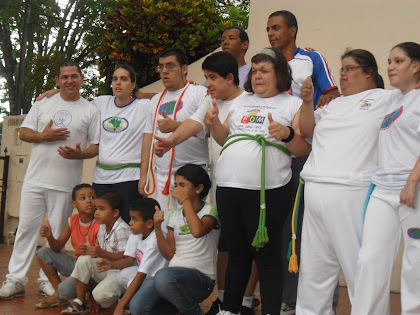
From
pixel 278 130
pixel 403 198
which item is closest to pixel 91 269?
pixel 278 130

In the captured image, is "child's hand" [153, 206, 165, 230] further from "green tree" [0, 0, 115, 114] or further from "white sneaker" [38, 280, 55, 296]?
"green tree" [0, 0, 115, 114]

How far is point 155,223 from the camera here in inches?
170

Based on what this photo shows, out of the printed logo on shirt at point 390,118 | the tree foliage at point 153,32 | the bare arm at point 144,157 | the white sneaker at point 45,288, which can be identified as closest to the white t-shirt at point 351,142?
the printed logo on shirt at point 390,118

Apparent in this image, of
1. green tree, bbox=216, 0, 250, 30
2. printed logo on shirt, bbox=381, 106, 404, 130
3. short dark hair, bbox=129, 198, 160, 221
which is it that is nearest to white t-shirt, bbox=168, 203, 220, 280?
short dark hair, bbox=129, 198, 160, 221

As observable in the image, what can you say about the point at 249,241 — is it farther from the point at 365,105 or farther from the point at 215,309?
the point at 365,105

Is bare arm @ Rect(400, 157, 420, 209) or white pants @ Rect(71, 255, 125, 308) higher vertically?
bare arm @ Rect(400, 157, 420, 209)

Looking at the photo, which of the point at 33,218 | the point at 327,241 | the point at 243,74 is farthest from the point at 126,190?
the point at 327,241

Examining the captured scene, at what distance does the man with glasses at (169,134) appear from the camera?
4.65 m

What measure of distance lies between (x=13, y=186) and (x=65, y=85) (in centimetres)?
414

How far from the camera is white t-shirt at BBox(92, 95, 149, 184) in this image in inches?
197

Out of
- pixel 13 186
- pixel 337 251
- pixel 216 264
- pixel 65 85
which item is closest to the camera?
pixel 337 251

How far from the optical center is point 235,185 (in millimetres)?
3812

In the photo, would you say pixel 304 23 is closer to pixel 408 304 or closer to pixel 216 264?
pixel 216 264

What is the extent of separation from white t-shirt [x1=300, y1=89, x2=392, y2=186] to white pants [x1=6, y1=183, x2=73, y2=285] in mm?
2310
